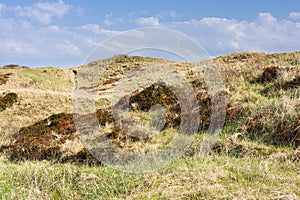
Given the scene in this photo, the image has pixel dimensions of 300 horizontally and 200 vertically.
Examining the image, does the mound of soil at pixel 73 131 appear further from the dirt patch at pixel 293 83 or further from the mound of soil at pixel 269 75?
the mound of soil at pixel 269 75

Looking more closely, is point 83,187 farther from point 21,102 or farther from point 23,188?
point 21,102

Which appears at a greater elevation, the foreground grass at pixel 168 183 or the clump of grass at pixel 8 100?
the clump of grass at pixel 8 100

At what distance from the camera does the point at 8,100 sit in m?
18.3

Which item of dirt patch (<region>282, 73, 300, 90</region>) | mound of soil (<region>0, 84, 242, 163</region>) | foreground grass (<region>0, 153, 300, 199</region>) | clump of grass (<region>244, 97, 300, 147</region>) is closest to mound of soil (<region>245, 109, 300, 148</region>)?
clump of grass (<region>244, 97, 300, 147</region>)

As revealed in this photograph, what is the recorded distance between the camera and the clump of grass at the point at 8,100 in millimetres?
17575

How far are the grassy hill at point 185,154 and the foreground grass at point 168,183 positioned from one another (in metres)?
0.02

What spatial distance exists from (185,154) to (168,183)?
10.2ft

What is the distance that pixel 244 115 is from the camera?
9992 mm

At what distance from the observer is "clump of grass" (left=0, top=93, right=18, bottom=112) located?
57.7 ft

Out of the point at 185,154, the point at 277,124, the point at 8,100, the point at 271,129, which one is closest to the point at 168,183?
the point at 185,154

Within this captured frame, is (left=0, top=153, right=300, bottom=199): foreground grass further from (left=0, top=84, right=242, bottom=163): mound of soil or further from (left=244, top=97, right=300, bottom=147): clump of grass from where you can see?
(left=0, top=84, right=242, bottom=163): mound of soil

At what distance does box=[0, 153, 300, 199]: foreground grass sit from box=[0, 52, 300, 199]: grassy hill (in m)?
0.02

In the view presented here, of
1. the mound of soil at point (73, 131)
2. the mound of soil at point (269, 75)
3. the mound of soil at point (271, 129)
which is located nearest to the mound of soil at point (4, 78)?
the mound of soil at point (73, 131)

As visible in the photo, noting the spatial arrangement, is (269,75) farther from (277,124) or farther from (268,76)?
(277,124)
